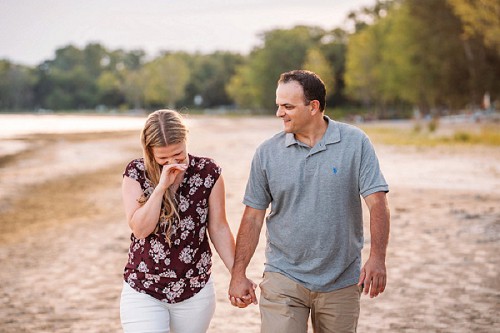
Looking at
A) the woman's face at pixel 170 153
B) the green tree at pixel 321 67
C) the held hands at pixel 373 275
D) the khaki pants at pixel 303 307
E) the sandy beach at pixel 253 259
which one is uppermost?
the green tree at pixel 321 67

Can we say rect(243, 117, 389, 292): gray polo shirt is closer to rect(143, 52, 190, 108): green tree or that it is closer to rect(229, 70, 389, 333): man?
rect(229, 70, 389, 333): man

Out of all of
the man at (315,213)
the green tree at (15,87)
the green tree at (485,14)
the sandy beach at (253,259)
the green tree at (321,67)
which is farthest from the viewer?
the green tree at (15,87)

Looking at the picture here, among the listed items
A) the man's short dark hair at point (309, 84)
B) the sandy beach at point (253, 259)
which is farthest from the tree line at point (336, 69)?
the man's short dark hair at point (309, 84)

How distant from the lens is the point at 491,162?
18938mm

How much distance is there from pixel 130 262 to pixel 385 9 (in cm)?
9055

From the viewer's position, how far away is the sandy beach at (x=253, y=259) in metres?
6.32

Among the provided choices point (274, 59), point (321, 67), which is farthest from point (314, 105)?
point (274, 59)

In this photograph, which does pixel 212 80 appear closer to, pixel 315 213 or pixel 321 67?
pixel 321 67

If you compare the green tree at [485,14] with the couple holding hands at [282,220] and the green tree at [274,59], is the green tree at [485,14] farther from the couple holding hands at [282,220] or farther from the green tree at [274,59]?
the green tree at [274,59]

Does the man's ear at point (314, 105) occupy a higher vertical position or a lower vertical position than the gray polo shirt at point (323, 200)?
higher

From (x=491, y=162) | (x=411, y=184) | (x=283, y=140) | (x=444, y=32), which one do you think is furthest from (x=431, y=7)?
(x=283, y=140)

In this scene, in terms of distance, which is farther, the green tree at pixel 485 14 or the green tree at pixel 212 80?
the green tree at pixel 212 80

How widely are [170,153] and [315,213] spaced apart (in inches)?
29.7

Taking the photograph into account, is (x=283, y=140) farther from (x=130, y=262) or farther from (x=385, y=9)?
(x=385, y=9)
